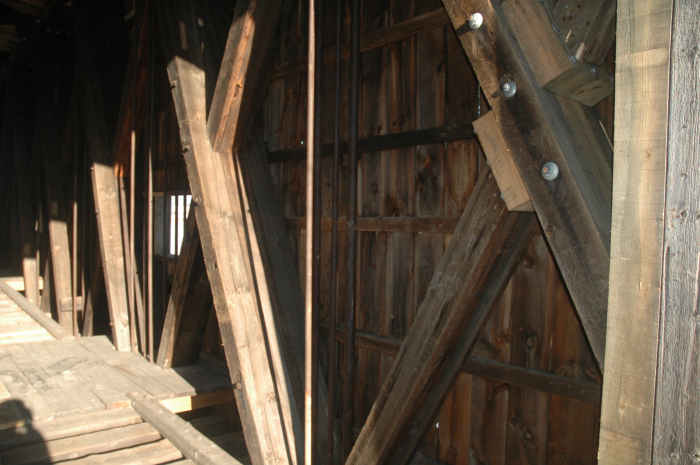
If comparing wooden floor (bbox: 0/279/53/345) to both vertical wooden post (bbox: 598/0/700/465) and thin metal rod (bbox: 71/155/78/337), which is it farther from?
vertical wooden post (bbox: 598/0/700/465)

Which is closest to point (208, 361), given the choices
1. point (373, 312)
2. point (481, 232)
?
point (373, 312)

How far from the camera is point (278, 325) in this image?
3.01 meters

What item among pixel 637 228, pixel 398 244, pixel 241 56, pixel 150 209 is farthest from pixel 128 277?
pixel 637 228

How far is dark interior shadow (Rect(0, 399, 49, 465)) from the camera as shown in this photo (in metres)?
2.95

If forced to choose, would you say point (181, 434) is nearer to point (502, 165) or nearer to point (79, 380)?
point (79, 380)

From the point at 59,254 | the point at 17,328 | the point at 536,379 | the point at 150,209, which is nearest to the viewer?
the point at 536,379

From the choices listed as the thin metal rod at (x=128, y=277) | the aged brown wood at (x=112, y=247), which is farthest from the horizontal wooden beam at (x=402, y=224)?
the aged brown wood at (x=112, y=247)

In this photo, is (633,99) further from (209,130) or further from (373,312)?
(209,130)

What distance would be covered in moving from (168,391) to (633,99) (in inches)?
131

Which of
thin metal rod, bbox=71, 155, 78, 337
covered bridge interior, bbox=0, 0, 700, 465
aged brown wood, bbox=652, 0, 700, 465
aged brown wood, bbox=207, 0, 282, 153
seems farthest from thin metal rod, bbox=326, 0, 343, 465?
thin metal rod, bbox=71, 155, 78, 337

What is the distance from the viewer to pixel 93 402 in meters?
3.51

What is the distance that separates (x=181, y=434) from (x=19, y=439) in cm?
86

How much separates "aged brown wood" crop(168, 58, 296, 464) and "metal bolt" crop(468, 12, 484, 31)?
1.80 meters

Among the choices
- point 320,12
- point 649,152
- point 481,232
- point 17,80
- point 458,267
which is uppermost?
point 17,80
